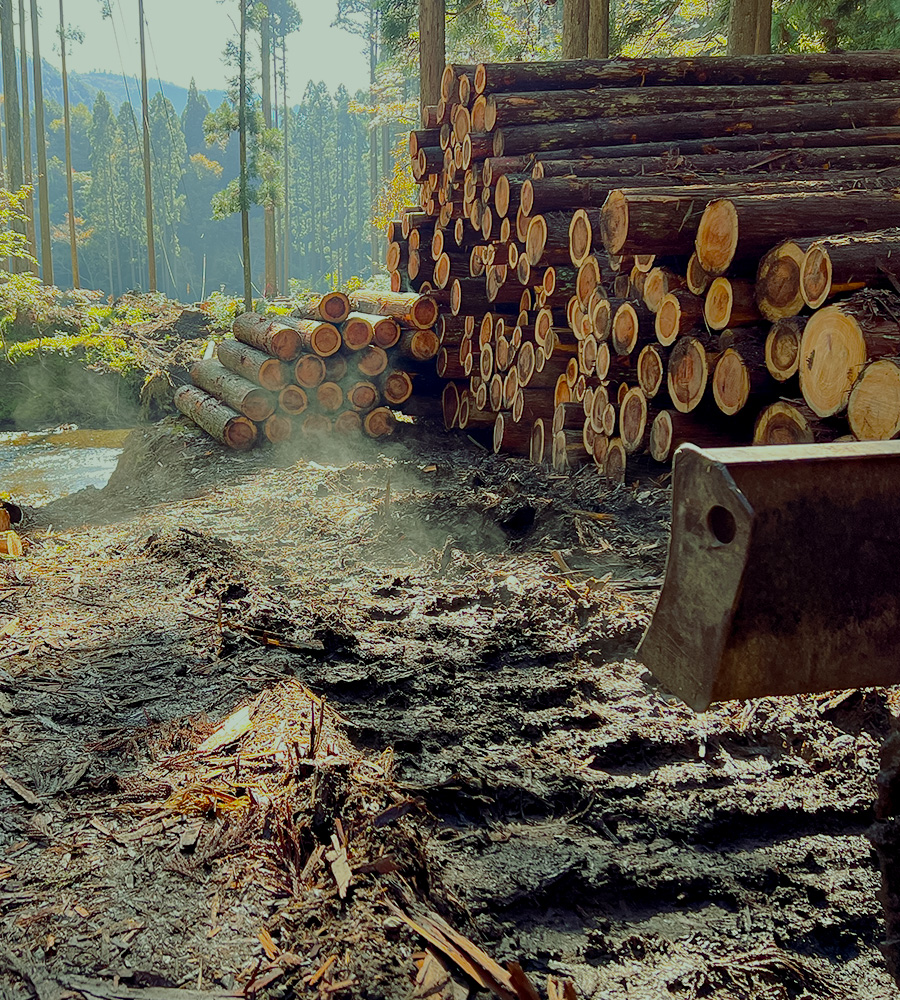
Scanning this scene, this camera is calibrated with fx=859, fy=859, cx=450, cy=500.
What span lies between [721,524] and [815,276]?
402cm

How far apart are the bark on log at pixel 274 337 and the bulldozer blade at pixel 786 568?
28.2ft

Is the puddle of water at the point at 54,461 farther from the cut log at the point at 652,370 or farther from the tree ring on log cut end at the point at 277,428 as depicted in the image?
the cut log at the point at 652,370

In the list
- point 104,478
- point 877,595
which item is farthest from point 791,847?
point 104,478

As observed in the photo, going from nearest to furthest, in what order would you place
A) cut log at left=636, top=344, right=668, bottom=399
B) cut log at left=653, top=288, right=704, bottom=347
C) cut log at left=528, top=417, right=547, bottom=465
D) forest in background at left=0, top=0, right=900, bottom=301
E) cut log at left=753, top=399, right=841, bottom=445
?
cut log at left=753, top=399, right=841, bottom=445 < cut log at left=653, top=288, right=704, bottom=347 < cut log at left=636, top=344, right=668, bottom=399 < cut log at left=528, top=417, right=547, bottom=465 < forest in background at left=0, top=0, right=900, bottom=301

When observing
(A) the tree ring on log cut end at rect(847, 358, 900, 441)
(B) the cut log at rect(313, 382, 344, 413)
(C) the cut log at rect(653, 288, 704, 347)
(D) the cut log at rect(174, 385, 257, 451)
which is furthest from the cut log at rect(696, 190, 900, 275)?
(D) the cut log at rect(174, 385, 257, 451)

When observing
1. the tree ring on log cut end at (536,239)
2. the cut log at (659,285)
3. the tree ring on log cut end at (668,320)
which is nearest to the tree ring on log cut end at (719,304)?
the tree ring on log cut end at (668,320)

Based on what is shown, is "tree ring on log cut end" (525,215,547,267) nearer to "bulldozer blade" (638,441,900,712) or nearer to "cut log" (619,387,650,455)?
"cut log" (619,387,650,455)

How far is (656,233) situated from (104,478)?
853 centimetres

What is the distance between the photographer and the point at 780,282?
202 inches

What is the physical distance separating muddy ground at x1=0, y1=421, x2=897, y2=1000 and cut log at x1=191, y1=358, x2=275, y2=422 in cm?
476

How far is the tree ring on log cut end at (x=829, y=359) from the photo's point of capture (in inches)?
177

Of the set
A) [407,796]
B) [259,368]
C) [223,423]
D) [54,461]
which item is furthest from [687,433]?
[54,461]

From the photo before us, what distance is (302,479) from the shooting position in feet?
26.6

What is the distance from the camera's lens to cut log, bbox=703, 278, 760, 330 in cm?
533
